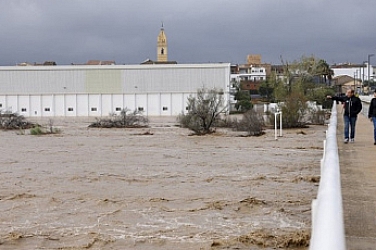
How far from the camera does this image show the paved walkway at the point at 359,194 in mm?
7887

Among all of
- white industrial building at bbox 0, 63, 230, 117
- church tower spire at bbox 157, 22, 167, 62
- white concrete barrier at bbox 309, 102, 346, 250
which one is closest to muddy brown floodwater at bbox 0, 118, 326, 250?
white concrete barrier at bbox 309, 102, 346, 250

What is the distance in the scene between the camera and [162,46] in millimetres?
151125

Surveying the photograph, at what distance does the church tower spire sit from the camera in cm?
14988

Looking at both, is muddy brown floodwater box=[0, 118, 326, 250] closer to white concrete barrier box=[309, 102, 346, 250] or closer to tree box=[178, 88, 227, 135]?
white concrete barrier box=[309, 102, 346, 250]

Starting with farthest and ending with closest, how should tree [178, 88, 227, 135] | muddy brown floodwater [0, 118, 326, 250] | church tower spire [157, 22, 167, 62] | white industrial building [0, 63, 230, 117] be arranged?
church tower spire [157, 22, 167, 62]
white industrial building [0, 63, 230, 117]
tree [178, 88, 227, 135]
muddy brown floodwater [0, 118, 326, 250]

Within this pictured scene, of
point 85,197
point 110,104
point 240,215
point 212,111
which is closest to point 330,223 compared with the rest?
point 240,215

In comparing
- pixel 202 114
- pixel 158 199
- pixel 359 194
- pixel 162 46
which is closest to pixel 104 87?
pixel 202 114

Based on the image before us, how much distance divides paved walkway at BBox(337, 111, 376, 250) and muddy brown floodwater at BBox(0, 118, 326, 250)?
1158 millimetres

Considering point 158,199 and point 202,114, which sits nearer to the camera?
point 158,199

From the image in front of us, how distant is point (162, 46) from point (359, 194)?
143m

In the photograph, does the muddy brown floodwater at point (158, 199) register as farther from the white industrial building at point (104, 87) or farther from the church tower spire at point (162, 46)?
the church tower spire at point (162, 46)

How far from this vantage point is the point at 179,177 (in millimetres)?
19812

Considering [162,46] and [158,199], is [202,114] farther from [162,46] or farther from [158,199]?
[162,46]

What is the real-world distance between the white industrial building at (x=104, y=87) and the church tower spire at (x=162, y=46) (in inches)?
2588
